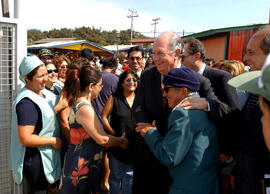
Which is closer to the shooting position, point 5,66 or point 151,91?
point 151,91

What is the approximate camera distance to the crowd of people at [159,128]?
1582mm

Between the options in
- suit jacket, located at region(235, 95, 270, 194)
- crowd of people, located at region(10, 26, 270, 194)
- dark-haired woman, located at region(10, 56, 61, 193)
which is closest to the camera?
suit jacket, located at region(235, 95, 270, 194)

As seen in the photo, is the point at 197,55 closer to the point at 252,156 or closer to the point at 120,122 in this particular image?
the point at 120,122

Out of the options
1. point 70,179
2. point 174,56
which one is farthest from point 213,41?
point 70,179

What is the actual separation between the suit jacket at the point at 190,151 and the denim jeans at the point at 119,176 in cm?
167

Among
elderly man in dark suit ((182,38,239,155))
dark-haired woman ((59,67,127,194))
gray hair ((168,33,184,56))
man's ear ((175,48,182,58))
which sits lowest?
dark-haired woman ((59,67,127,194))

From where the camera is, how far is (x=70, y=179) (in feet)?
7.27

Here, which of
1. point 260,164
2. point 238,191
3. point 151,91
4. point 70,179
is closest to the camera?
point 260,164

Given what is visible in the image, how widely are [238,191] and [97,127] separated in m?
1.35

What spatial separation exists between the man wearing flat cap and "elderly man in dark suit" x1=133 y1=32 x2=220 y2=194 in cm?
39

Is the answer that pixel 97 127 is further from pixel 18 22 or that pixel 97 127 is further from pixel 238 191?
pixel 18 22

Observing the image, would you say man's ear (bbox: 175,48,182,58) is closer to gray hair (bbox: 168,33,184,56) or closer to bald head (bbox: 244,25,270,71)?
gray hair (bbox: 168,33,184,56)

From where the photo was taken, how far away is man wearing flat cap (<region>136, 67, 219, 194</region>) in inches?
64.0

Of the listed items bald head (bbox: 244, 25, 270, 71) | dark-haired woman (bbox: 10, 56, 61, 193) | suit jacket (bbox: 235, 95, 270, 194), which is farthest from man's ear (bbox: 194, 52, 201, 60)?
dark-haired woman (bbox: 10, 56, 61, 193)
